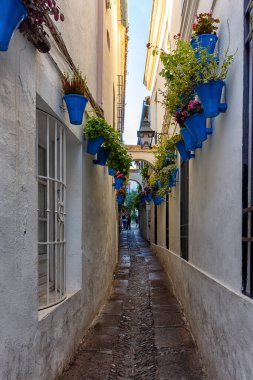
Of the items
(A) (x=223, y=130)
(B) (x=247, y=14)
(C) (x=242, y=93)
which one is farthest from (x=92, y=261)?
(B) (x=247, y=14)

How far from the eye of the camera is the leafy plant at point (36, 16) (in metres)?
2.56

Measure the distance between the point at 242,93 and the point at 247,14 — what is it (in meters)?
0.63

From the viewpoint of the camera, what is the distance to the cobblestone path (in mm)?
4355

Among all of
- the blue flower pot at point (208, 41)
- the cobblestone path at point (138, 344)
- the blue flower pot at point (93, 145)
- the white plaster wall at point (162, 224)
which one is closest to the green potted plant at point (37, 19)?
the blue flower pot at point (208, 41)

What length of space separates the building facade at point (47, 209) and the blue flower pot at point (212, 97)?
1.49 meters

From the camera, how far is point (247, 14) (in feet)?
10.3

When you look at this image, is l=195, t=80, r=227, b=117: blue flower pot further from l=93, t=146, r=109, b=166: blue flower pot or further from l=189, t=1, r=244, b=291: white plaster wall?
l=93, t=146, r=109, b=166: blue flower pot

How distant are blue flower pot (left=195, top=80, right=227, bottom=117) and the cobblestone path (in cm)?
279

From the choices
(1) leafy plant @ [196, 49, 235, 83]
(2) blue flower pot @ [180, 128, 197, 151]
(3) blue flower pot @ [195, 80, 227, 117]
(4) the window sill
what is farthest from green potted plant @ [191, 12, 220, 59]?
(4) the window sill

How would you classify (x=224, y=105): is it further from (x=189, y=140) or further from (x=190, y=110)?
(x=189, y=140)

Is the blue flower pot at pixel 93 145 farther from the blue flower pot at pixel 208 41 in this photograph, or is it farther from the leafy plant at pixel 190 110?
the blue flower pot at pixel 208 41

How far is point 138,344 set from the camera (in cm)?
539

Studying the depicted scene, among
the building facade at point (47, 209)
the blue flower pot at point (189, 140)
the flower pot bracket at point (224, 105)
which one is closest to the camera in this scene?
the building facade at point (47, 209)

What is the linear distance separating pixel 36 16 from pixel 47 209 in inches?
73.8
